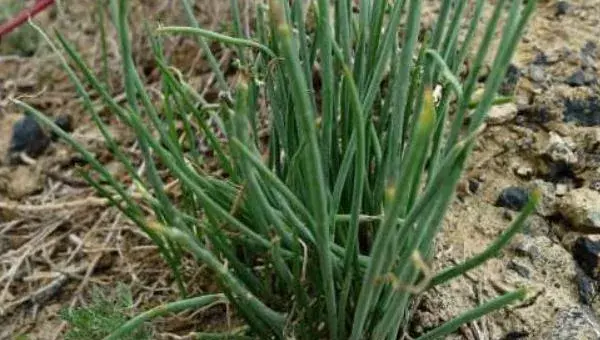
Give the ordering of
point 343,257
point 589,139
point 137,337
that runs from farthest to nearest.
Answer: point 589,139
point 137,337
point 343,257

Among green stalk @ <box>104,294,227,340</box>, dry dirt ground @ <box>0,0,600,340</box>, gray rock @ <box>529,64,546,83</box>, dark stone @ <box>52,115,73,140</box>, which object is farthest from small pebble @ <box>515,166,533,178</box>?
dark stone @ <box>52,115,73,140</box>

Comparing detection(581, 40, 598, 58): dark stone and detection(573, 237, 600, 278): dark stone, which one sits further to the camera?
detection(581, 40, 598, 58): dark stone

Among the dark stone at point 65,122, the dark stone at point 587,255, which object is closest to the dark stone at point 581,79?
the dark stone at point 587,255

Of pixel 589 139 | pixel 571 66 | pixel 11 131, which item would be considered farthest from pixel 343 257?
pixel 11 131

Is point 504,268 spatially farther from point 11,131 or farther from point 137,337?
point 11,131

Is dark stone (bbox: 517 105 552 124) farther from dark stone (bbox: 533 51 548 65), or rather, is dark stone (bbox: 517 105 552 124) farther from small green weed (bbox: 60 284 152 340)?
small green weed (bbox: 60 284 152 340)

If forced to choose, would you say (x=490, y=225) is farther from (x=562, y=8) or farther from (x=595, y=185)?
(x=562, y=8)
